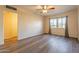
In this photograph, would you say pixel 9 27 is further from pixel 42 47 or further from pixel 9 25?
pixel 42 47

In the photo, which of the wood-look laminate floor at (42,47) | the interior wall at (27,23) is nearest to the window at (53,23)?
the interior wall at (27,23)

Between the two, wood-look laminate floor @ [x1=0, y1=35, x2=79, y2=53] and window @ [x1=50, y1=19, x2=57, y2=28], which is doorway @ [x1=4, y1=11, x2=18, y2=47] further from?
window @ [x1=50, y1=19, x2=57, y2=28]

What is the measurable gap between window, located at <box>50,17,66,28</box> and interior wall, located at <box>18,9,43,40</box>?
1.62 metres

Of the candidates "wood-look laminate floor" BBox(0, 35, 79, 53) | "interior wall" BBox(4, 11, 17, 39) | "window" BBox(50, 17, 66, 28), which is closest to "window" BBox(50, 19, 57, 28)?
"window" BBox(50, 17, 66, 28)

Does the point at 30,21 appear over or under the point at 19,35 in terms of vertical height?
over

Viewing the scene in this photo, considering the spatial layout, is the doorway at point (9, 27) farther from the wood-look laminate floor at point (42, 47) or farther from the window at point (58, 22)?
the window at point (58, 22)

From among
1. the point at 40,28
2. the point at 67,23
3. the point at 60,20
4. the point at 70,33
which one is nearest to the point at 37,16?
the point at 40,28

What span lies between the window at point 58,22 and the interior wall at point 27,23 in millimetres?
1620

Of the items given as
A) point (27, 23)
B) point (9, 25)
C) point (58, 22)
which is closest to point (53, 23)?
point (58, 22)
